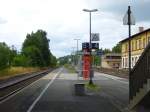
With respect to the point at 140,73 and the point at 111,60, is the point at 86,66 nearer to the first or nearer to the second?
the point at 140,73

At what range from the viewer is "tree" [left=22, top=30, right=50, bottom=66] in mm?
151750

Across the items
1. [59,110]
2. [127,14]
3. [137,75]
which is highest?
[127,14]

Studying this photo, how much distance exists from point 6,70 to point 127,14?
201 ft

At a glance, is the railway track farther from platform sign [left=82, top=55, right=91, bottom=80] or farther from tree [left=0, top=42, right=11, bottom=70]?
tree [left=0, top=42, right=11, bottom=70]

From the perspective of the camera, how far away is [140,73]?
20000 mm

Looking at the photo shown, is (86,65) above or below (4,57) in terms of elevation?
below

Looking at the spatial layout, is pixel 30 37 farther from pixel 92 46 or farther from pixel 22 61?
pixel 92 46

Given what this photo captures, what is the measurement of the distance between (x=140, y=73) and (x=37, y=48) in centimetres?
14143

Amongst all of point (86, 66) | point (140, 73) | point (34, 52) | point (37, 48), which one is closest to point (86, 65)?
point (86, 66)

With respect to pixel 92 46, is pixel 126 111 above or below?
below

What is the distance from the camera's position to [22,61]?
12619 centimetres

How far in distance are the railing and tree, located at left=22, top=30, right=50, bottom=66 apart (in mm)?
125864

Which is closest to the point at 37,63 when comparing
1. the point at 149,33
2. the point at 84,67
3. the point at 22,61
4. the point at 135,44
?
the point at 22,61

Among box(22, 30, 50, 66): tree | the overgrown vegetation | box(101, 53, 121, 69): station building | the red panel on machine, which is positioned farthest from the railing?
box(101, 53, 121, 69): station building
